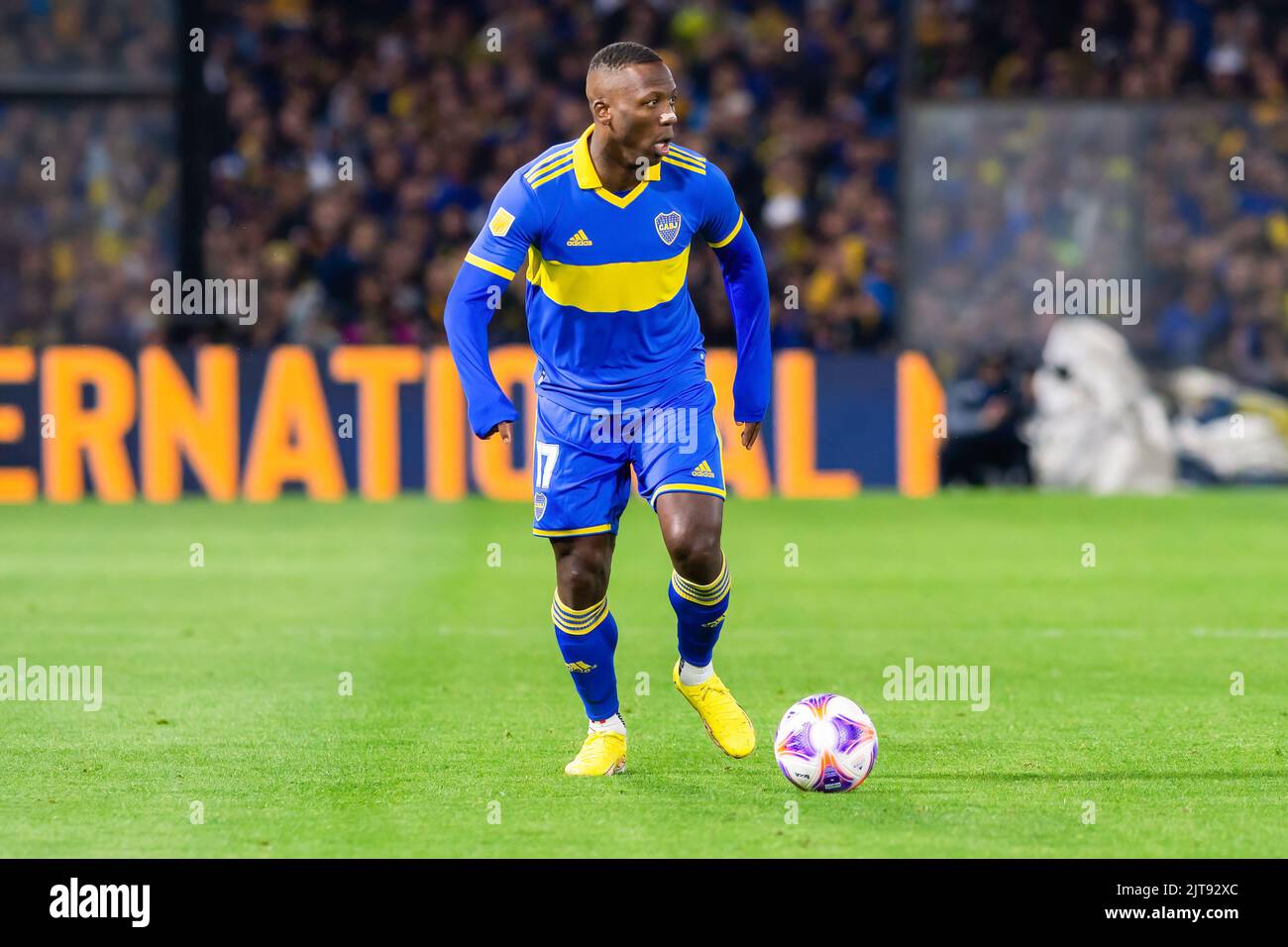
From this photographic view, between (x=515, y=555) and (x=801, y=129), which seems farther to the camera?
(x=801, y=129)

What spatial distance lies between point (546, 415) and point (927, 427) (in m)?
10.3

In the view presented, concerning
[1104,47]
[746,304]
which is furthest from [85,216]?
[746,304]

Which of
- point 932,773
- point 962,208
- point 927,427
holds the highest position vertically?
point 962,208

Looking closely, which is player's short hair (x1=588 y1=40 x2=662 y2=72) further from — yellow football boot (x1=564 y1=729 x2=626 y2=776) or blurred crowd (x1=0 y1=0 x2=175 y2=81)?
blurred crowd (x1=0 y1=0 x2=175 y2=81)

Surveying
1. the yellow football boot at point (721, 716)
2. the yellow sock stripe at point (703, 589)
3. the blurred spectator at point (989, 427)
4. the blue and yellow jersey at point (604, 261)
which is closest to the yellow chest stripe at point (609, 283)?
the blue and yellow jersey at point (604, 261)

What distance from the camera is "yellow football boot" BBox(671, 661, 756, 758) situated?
6602mm

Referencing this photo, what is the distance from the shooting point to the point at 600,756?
21.0 ft

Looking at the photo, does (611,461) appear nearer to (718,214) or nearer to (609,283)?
(609,283)

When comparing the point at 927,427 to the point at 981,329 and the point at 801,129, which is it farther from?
the point at 801,129

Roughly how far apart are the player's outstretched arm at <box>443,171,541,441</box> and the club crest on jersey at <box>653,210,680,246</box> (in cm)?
37

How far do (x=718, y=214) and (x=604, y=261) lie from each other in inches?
15.8


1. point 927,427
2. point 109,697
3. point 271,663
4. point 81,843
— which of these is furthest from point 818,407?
point 81,843

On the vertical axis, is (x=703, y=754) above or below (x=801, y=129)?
below

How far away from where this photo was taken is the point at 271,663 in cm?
889
